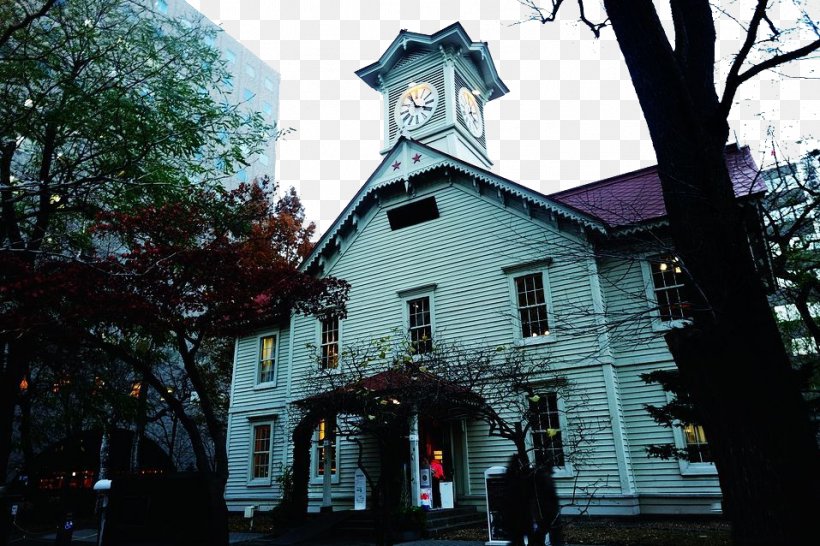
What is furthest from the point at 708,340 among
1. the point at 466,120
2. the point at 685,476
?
the point at 466,120

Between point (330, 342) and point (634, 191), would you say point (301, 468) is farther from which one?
point (634, 191)

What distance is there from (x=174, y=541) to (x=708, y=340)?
28.6 feet

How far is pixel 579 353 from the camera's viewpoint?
1450 centimetres

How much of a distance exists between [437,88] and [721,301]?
Result: 18843 mm

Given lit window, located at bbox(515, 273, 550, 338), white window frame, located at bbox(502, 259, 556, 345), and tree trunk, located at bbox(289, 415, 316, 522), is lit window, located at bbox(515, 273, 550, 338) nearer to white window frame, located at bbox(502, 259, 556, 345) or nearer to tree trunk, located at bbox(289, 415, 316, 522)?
white window frame, located at bbox(502, 259, 556, 345)

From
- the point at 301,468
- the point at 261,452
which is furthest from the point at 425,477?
the point at 261,452

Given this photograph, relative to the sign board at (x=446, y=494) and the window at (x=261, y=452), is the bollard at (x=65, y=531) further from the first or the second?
the window at (x=261, y=452)

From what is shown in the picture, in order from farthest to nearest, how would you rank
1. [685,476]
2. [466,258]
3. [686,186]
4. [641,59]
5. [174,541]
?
[466,258] → [685,476] → [174,541] → [641,59] → [686,186]

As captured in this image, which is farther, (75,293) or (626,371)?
(626,371)

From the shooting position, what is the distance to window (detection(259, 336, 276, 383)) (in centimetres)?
2092

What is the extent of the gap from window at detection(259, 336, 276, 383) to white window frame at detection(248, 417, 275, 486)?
1.51m

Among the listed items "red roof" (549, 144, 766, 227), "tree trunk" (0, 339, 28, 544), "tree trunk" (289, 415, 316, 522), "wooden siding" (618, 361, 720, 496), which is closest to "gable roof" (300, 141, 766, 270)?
"red roof" (549, 144, 766, 227)

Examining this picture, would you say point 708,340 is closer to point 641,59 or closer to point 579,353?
point 641,59

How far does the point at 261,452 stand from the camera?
19922 mm
